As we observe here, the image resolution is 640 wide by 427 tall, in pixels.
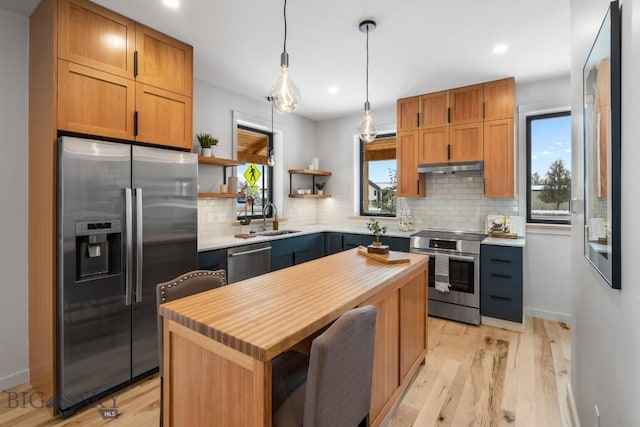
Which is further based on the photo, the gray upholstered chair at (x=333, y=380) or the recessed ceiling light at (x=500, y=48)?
the recessed ceiling light at (x=500, y=48)

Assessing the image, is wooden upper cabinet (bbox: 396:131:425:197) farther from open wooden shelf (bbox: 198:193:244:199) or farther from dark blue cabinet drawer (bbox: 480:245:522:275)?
open wooden shelf (bbox: 198:193:244:199)

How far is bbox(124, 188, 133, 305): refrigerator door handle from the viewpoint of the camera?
90.5 inches

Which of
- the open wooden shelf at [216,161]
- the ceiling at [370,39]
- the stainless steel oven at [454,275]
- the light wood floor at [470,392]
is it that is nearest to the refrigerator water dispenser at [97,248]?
the light wood floor at [470,392]

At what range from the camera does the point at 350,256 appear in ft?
8.48

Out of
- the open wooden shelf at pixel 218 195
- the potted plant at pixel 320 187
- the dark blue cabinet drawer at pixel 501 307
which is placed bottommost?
the dark blue cabinet drawer at pixel 501 307

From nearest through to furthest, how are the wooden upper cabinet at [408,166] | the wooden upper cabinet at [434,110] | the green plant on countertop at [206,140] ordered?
the green plant on countertop at [206,140]
the wooden upper cabinet at [434,110]
the wooden upper cabinet at [408,166]

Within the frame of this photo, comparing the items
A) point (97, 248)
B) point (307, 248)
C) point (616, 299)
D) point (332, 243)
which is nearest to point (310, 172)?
point (332, 243)

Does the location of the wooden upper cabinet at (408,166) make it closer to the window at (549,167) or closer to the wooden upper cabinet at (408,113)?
the wooden upper cabinet at (408,113)

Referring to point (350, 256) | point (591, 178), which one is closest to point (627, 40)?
point (591, 178)

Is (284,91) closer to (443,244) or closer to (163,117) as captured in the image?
(163,117)

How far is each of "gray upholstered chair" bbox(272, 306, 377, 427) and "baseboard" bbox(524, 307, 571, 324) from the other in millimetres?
3236

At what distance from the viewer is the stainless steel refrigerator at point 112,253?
2076 mm

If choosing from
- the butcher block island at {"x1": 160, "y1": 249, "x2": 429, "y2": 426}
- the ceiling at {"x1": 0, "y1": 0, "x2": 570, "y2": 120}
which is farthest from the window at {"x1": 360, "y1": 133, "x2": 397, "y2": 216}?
the butcher block island at {"x1": 160, "y1": 249, "x2": 429, "y2": 426}

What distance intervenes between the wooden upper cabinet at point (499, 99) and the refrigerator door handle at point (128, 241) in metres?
3.72
